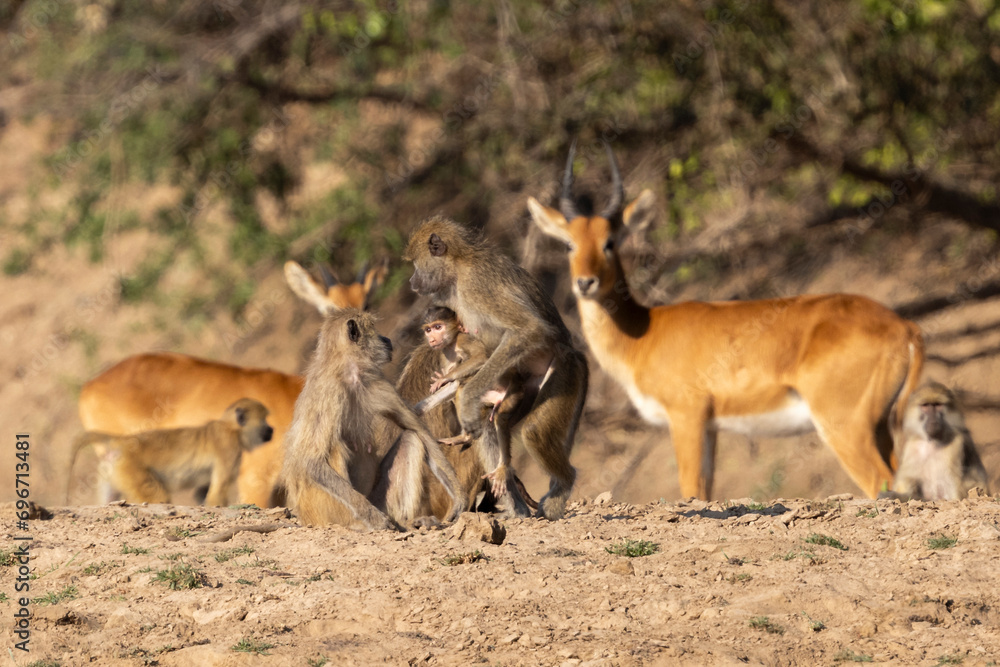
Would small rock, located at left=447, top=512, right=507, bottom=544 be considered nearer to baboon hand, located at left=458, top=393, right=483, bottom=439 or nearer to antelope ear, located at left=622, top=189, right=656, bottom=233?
baboon hand, located at left=458, top=393, right=483, bottom=439

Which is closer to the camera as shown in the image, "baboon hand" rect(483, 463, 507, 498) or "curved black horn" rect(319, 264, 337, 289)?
"baboon hand" rect(483, 463, 507, 498)

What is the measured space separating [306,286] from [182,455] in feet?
7.89

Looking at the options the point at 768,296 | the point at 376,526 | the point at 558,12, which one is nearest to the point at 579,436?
the point at 768,296

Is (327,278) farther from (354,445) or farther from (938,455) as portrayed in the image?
(938,455)

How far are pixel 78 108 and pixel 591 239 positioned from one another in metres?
5.68

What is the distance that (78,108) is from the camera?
504 inches

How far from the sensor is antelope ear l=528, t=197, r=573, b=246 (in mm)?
10734

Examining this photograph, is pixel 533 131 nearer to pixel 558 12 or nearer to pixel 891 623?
pixel 558 12

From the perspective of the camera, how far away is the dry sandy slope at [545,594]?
482 cm

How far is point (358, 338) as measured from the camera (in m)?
6.79

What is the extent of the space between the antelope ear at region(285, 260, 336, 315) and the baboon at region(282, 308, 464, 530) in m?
5.11

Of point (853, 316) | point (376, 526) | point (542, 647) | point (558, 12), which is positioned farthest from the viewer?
point (558, 12)

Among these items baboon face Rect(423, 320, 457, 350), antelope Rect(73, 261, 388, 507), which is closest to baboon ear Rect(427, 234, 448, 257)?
baboon face Rect(423, 320, 457, 350)

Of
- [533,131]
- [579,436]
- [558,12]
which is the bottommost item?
[579,436]
